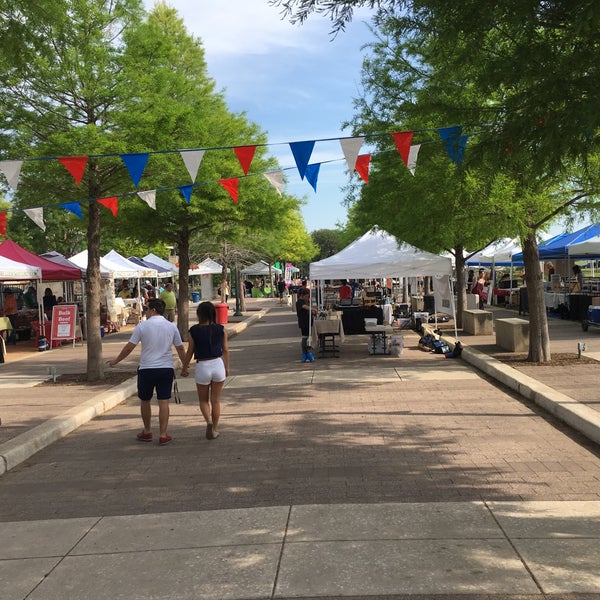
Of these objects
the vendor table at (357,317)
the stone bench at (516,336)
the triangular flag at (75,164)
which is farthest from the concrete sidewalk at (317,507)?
the vendor table at (357,317)

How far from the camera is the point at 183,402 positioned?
10117 mm

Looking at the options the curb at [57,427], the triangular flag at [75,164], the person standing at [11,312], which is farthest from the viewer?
the person standing at [11,312]

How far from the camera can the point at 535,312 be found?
12117mm

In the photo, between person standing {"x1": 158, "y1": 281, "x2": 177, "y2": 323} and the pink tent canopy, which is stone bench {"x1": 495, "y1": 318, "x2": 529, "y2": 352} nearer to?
person standing {"x1": 158, "y1": 281, "x2": 177, "y2": 323}

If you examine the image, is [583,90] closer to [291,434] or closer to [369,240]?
[291,434]

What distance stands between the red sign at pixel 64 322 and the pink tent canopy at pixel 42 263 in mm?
1253

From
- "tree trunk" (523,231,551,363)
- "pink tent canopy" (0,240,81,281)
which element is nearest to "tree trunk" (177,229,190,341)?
"pink tent canopy" (0,240,81,281)

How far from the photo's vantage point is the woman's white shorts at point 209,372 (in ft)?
24.0

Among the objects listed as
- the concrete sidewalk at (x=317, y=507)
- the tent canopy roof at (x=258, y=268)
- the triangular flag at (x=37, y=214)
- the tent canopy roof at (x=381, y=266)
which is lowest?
the concrete sidewalk at (x=317, y=507)

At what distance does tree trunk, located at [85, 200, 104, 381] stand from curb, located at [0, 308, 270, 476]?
2.49 feet

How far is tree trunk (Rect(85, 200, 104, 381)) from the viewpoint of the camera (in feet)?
39.3

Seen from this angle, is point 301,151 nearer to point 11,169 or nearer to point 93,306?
point 11,169

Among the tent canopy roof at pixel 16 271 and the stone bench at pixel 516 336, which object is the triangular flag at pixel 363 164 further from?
the tent canopy roof at pixel 16 271

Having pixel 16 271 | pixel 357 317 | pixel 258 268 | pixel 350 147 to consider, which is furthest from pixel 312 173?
pixel 258 268
